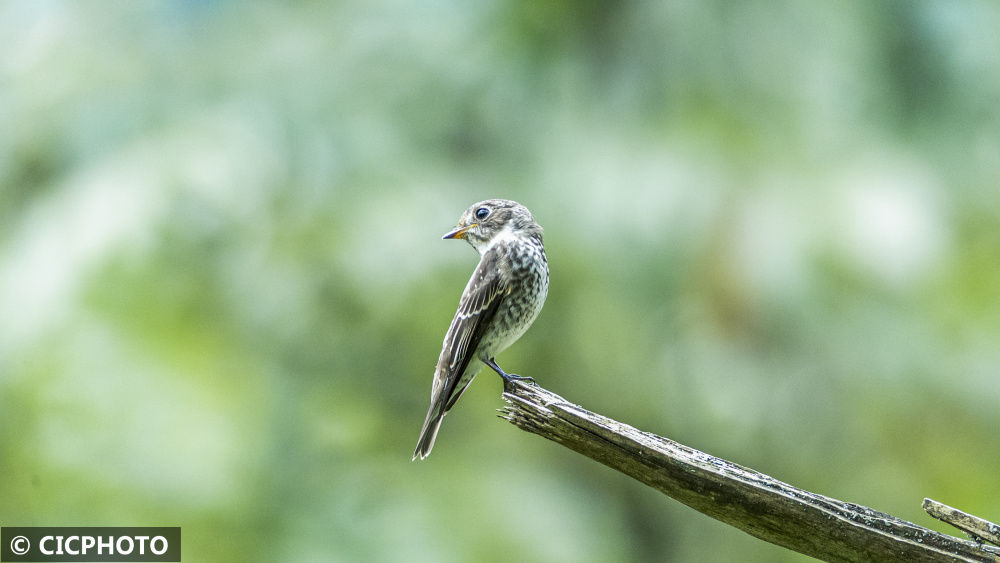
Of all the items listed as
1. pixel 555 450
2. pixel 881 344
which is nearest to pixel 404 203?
pixel 555 450

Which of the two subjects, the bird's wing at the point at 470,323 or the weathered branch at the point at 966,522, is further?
the bird's wing at the point at 470,323

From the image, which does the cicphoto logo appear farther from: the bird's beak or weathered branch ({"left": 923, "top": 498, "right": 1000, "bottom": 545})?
weathered branch ({"left": 923, "top": 498, "right": 1000, "bottom": 545})

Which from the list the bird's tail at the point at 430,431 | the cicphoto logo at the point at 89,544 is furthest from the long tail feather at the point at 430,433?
the cicphoto logo at the point at 89,544

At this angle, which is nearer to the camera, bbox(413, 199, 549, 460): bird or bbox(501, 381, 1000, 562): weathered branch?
bbox(501, 381, 1000, 562): weathered branch

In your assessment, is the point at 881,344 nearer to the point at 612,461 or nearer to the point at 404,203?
the point at 404,203

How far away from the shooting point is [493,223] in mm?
2932

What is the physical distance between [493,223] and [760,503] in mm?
1236

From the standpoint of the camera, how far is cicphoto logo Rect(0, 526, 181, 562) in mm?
4758

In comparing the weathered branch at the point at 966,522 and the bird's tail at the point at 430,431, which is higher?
the bird's tail at the point at 430,431

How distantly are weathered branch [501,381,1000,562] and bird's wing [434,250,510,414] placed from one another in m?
0.65

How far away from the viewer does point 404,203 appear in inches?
248

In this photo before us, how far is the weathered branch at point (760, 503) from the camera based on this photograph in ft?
6.86

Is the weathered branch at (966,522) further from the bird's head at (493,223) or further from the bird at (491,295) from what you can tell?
the bird's head at (493,223)

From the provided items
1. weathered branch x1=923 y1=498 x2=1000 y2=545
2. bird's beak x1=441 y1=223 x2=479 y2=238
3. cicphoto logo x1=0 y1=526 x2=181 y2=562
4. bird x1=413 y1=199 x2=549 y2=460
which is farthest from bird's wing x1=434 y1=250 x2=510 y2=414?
cicphoto logo x1=0 y1=526 x2=181 y2=562
